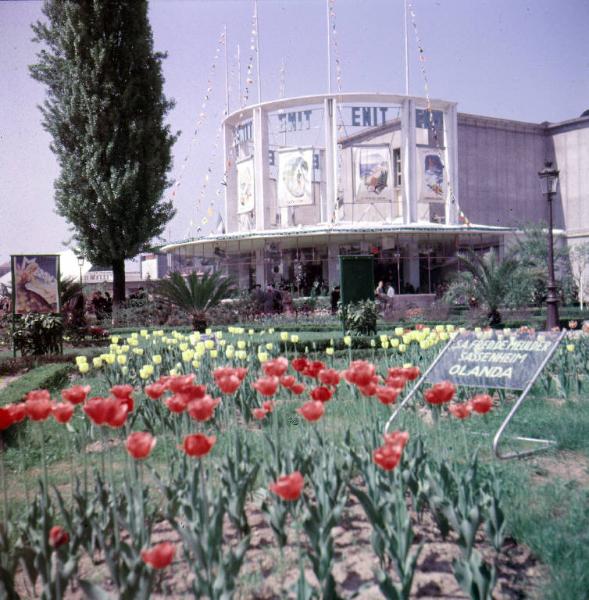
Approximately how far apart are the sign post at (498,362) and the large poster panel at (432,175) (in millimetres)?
29305

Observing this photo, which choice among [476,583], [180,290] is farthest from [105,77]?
[476,583]

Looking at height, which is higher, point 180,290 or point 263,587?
point 180,290

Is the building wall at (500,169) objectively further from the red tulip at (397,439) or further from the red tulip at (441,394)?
the red tulip at (397,439)

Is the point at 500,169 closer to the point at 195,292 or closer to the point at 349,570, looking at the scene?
the point at 195,292

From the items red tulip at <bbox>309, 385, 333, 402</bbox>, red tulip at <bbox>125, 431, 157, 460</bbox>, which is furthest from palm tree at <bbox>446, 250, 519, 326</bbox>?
red tulip at <bbox>125, 431, 157, 460</bbox>

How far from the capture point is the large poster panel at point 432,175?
110ft

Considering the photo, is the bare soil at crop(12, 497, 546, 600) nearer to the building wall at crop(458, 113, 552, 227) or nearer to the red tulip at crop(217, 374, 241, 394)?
the red tulip at crop(217, 374, 241, 394)

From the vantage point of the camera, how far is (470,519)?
285 centimetres

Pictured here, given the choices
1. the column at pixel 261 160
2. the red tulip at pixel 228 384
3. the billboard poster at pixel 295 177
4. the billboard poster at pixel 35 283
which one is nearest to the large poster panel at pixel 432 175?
the billboard poster at pixel 295 177

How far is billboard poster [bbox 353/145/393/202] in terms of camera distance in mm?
31906

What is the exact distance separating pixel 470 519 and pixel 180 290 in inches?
479

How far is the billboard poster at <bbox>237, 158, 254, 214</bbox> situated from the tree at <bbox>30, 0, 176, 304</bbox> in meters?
11.5

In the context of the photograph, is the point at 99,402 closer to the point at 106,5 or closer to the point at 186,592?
the point at 186,592

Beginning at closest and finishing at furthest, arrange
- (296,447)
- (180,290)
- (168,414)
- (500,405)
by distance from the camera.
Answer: (296,447) → (168,414) → (500,405) → (180,290)
